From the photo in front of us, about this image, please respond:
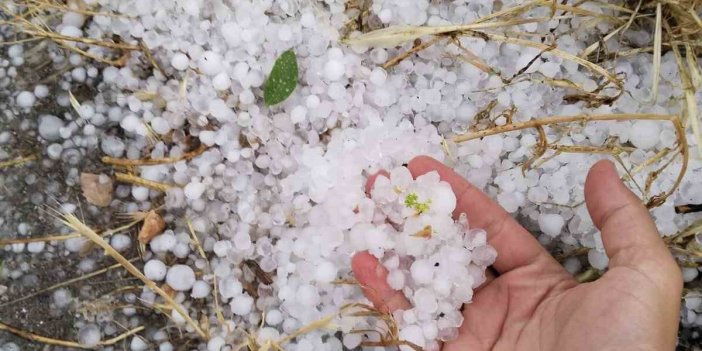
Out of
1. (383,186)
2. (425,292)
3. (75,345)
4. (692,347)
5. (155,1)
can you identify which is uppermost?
(155,1)

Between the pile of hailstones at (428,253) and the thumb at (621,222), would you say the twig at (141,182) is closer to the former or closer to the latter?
the pile of hailstones at (428,253)

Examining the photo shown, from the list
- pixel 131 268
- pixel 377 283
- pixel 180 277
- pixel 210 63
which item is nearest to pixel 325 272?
pixel 377 283

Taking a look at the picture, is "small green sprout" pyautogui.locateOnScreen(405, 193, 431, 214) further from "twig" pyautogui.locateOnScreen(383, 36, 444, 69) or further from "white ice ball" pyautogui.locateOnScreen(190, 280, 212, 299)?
"white ice ball" pyautogui.locateOnScreen(190, 280, 212, 299)

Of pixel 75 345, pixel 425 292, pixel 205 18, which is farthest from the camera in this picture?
pixel 205 18

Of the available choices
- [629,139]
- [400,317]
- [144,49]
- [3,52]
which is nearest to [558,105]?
[629,139]

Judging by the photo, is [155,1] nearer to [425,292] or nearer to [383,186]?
[383,186]

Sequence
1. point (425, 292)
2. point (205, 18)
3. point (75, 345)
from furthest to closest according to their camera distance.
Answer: point (205, 18), point (75, 345), point (425, 292)

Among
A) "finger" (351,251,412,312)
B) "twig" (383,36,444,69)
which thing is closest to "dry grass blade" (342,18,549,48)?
"twig" (383,36,444,69)

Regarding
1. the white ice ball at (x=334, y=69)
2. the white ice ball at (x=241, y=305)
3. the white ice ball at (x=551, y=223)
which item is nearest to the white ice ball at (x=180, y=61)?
the white ice ball at (x=334, y=69)
